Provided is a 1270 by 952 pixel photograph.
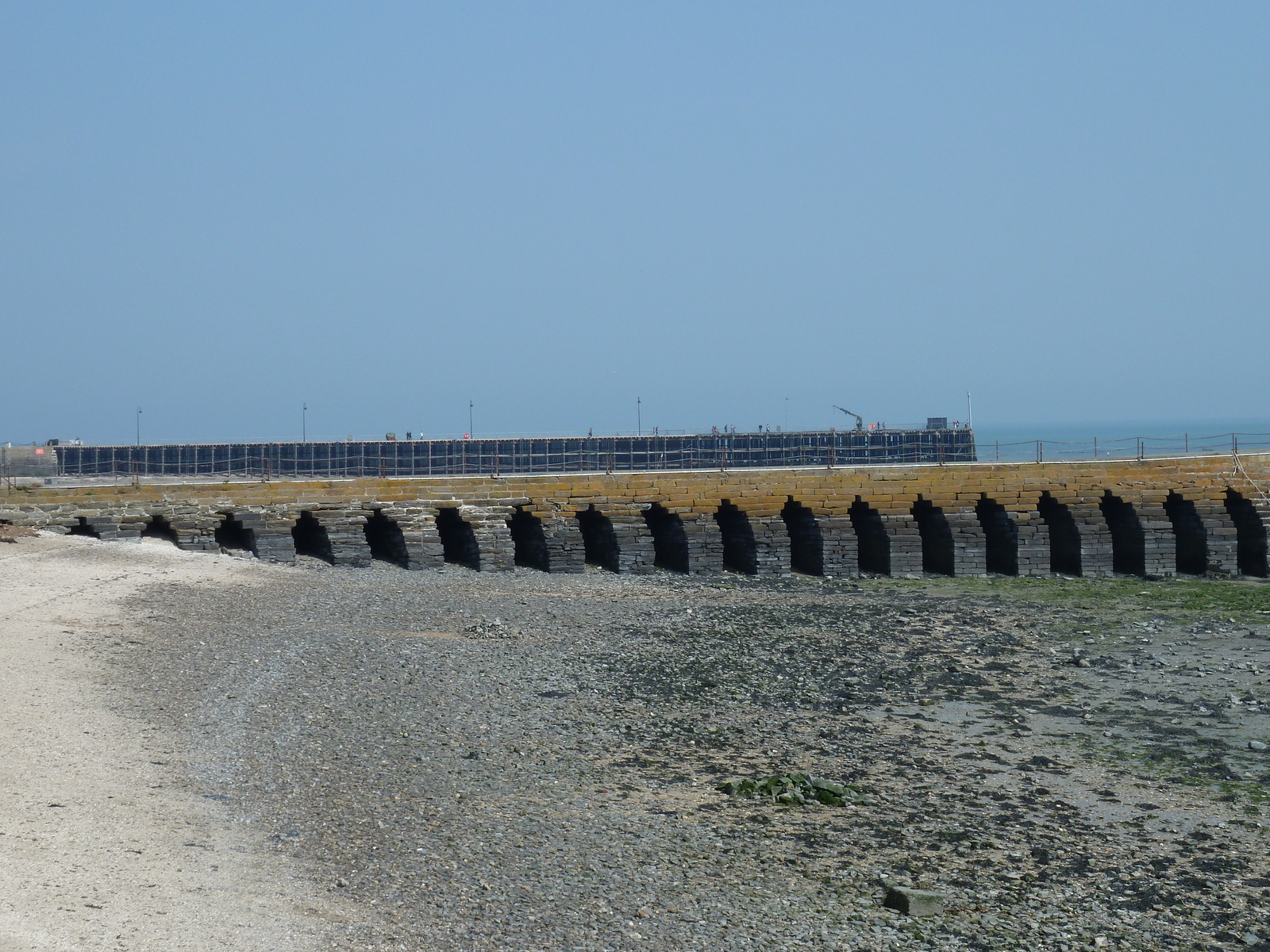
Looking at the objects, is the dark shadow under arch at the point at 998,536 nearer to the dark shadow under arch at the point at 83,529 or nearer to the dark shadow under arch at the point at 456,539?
the dark shadow under arch at the point at 456,539

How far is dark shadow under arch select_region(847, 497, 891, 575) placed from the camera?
31.8m

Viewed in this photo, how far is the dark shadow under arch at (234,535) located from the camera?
29047mm

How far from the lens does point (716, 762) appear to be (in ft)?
46.2

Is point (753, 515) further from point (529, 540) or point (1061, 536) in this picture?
point (1061, 536)

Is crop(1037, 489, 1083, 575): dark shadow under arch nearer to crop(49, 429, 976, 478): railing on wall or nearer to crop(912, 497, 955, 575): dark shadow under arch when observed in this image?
crop(912, 497, 955, 575): dark shadow under arch

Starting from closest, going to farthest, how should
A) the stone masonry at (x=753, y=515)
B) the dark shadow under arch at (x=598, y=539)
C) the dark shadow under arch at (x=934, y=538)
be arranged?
1. the stone masonry at (x=753, y=515)
2. the dark shadow under arch at (x=598, y=539)
3. the dark shadow under arch at (x=934, y=538)

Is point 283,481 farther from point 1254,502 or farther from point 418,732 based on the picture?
point 1254,502

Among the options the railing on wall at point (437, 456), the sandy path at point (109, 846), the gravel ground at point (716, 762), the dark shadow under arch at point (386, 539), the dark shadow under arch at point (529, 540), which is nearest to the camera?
the sandy path at point (109, 846)

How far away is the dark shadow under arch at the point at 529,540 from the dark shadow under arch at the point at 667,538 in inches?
109

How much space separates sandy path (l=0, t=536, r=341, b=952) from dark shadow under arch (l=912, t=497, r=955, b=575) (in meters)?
22.2

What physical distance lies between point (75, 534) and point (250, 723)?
1611 cm

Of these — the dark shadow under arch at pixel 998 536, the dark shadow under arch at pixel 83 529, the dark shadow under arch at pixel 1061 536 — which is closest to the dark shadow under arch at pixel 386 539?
the dark shadow under arch at pixel 83 529

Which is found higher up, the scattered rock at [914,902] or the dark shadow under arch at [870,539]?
the dark shadow under arch at [870,539]

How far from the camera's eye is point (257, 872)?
9.37 meters
